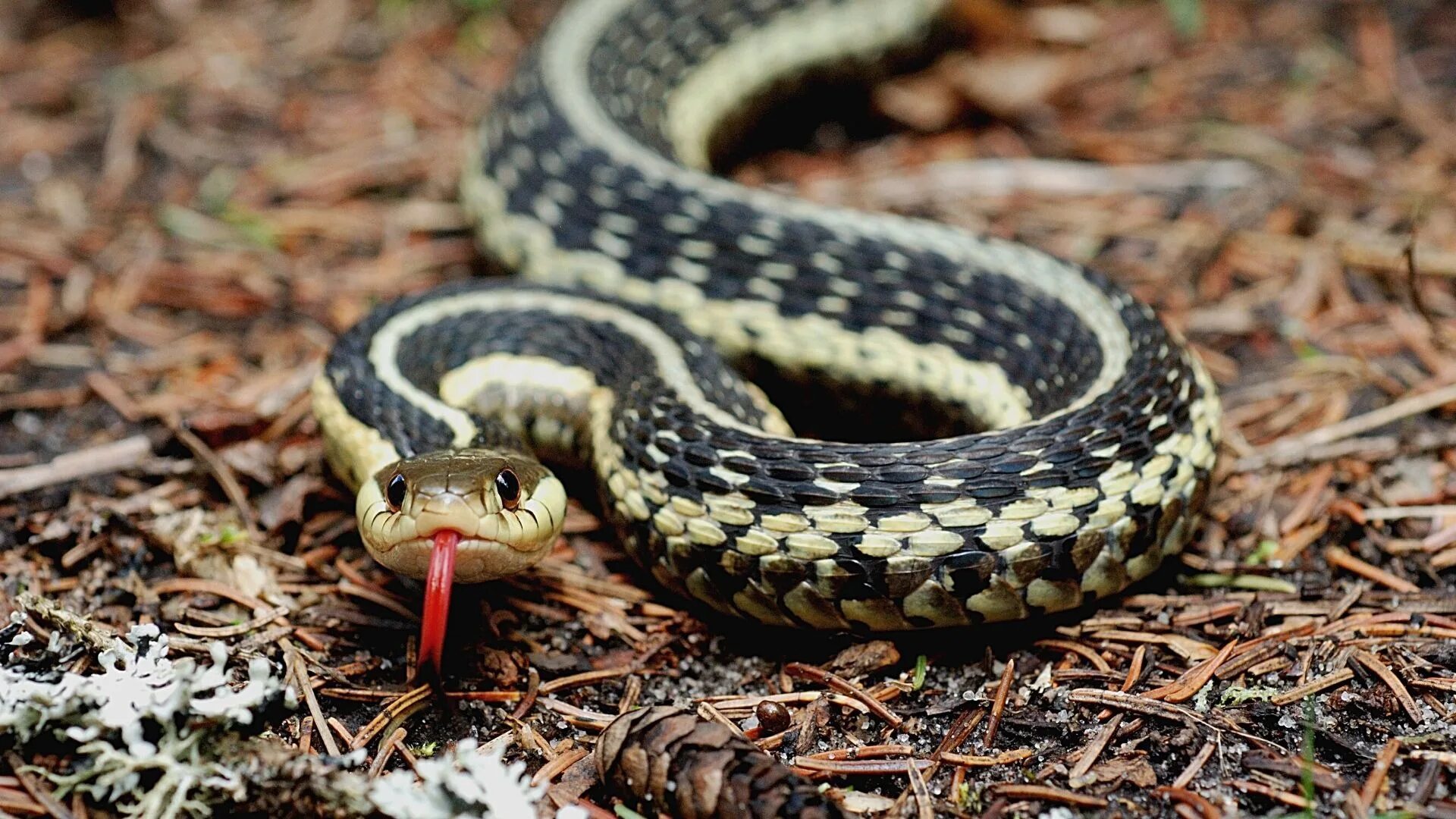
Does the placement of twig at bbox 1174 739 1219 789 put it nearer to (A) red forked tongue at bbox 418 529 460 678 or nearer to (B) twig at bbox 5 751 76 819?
(A) red forked tongue at bbox 418 529 460 678

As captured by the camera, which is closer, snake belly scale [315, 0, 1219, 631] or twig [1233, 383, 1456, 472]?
snake belly scale [315, 0, 1219, 631]

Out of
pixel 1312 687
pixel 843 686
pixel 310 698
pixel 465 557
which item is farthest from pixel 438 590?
pixel 1312 687

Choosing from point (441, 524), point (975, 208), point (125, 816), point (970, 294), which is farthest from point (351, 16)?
point (125, 816)

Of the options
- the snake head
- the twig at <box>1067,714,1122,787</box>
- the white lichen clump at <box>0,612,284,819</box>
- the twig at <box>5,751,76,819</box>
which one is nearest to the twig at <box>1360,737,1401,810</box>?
the twig at <box>1067,714,1122,787</box>

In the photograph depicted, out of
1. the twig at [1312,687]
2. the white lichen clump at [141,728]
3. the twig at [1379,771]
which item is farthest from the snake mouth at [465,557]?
the twig at [1379,771]

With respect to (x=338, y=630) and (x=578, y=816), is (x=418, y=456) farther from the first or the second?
(x=578, y=816)
